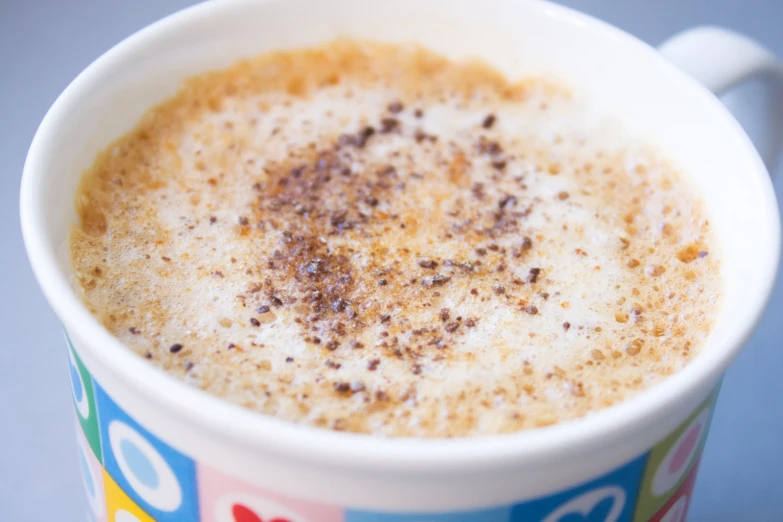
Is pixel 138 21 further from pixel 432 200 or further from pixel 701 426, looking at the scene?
pixel 701 426

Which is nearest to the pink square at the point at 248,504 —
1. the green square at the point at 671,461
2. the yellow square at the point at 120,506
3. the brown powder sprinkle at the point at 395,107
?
the yellow square at the point at 120,506

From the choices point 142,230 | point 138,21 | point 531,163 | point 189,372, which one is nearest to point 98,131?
point 142,230

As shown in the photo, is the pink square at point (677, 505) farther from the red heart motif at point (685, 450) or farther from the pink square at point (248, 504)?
the pink square at point (248, 504)

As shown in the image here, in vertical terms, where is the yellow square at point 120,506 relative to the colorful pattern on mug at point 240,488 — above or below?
below

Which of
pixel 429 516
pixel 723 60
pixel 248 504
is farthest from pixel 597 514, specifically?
pixel 723 60

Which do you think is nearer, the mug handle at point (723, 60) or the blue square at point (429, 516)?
the blue square at point (429, 516)

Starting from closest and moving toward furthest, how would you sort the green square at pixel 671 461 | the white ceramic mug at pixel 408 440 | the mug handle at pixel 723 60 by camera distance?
the white ceramic mug at pixel 408 440, the green square at pixel 671 461, the mug handle at pixel 723 60

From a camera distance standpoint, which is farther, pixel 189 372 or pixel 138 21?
pixel 138 21

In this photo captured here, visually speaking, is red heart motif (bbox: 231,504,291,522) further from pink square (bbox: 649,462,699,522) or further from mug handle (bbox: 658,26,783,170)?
mug handle (bbox: 658,26,783,170)
